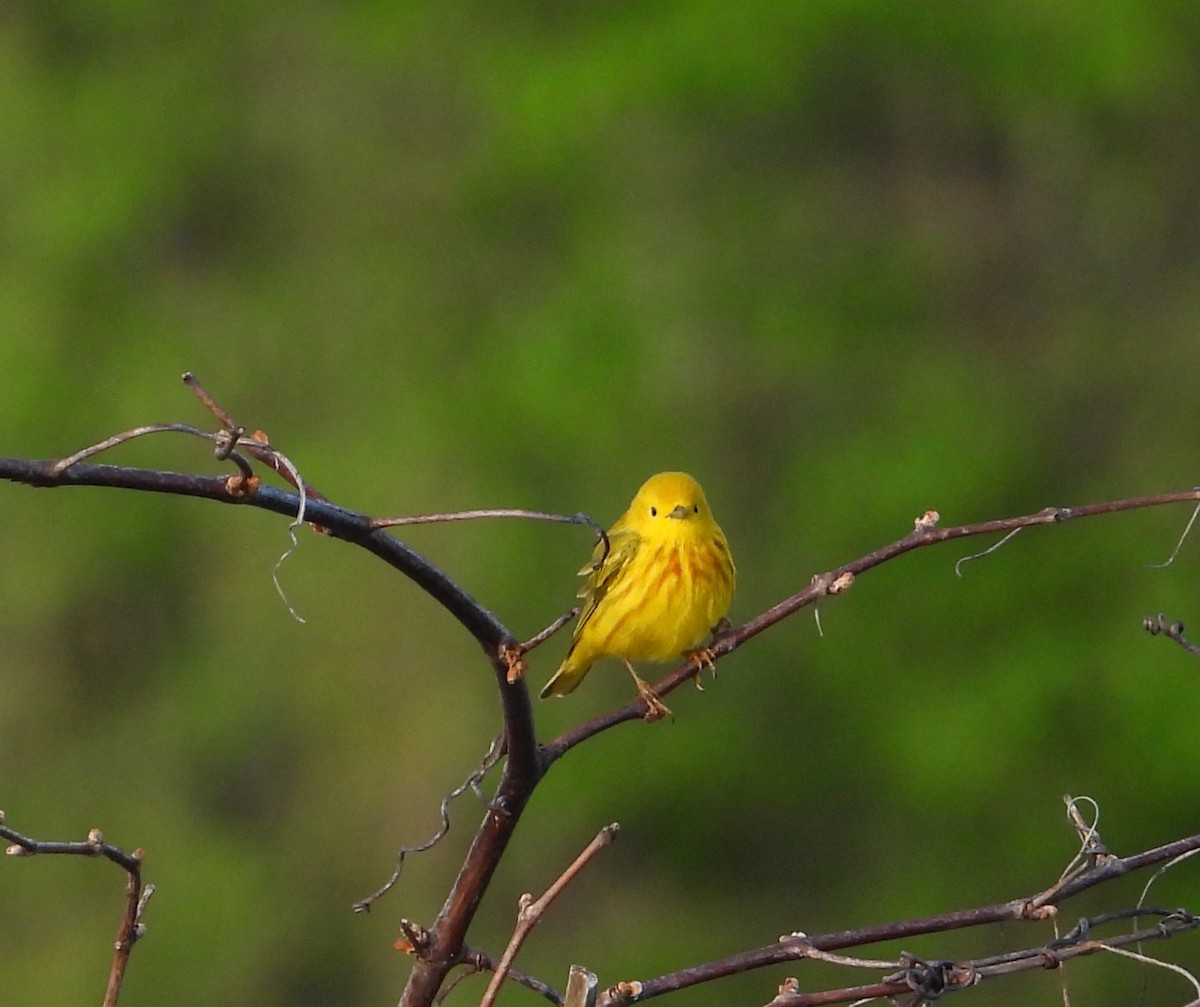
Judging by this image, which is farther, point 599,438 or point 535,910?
point 599,438

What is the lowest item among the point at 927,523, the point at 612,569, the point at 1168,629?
the point at 1168,629

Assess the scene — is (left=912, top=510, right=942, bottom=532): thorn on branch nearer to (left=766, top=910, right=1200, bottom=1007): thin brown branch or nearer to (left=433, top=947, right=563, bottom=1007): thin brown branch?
(left=766, top=910, right=1200, bottom=1007): thin brown branch

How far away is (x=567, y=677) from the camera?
5293 mm

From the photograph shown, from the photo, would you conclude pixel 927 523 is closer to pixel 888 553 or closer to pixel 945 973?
pixel 888 553

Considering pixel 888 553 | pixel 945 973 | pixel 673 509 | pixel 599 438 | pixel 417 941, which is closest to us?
pixel 945 973

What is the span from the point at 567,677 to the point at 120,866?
11.1 feet

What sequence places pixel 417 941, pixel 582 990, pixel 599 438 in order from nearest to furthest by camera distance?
pixel 582 990, pixel 417 941, pixel 599 438

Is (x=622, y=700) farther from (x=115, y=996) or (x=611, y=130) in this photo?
(x=115, y=996)

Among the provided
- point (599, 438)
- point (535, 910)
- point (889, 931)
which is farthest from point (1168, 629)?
point (599, 438)

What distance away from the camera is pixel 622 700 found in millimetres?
11633

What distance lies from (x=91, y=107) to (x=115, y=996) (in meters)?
Answer: 13.6

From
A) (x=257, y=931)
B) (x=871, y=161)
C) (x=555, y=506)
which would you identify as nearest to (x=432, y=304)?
(x=555, y=506)

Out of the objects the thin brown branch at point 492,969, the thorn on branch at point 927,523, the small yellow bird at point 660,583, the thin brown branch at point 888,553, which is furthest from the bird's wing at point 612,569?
the thin brown branch at point 492,969

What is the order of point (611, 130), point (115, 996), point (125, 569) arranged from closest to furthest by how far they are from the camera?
point (115, 996) → point (611, 130) → point (125, 569)
